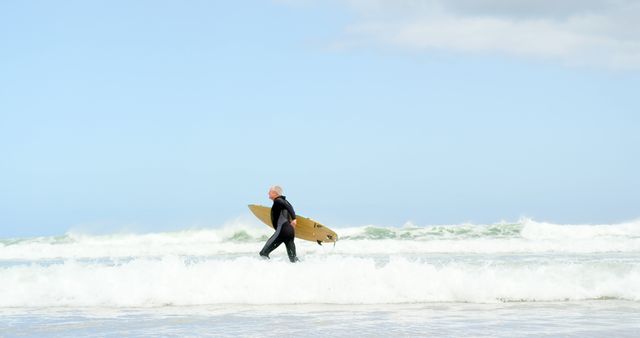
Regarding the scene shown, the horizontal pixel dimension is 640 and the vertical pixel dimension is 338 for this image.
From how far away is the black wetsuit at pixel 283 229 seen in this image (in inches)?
516

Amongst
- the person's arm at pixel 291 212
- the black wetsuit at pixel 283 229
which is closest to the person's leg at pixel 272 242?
the black wetsuit at pixel 283 229

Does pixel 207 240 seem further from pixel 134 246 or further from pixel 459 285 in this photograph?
pixel 459 285

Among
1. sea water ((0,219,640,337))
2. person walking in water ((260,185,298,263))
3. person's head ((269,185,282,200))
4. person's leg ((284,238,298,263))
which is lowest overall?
sea water ((0,219,640,337))

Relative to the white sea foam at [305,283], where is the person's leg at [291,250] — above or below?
above

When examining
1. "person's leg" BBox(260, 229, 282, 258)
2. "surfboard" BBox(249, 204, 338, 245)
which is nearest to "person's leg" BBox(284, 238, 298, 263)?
"person's leg" BBox(260, 229, 282, 258)

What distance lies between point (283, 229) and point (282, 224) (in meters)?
0.09

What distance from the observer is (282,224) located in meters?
13.1

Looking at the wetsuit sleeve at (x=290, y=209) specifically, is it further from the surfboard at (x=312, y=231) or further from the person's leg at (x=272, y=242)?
the surfboard at (x=312, y=231)

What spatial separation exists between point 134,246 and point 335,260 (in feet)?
62.1

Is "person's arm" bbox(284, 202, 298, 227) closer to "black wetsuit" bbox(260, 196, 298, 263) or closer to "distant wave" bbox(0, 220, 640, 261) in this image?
"black wetsuit" bbox(260, 196, 298, 263)

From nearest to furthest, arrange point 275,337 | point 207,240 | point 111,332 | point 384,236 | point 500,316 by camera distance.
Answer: point 275,337
point 111,332
point 500,316
point 384,236
point 207,240

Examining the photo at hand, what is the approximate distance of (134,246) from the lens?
29.3 metres

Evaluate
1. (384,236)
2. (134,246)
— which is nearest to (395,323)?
(384,236)

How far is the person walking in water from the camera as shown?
1312cm
